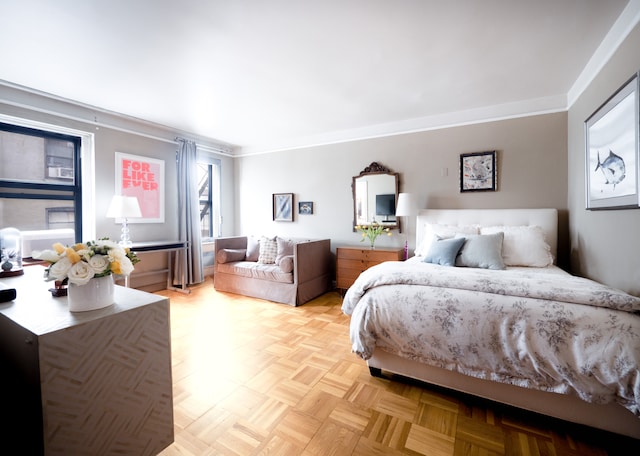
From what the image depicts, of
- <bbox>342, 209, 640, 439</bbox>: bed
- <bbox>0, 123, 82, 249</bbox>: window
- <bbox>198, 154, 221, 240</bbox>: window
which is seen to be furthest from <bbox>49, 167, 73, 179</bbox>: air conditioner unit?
<bbox>342, 209, 640, 439</bbox>: bed

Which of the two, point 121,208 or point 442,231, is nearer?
point 442,231

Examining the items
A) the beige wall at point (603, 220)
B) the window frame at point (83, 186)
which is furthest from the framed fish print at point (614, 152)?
the window frame at point (83, 186)

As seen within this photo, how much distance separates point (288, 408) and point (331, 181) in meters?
3.40

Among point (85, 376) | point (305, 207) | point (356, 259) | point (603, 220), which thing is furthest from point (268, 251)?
point (603, 220)

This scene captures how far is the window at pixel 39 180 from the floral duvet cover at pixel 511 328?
12.5 feet

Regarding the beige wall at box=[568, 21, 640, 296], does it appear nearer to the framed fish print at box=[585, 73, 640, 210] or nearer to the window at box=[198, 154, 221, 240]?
the framed fish print at box=[585, 73, 640, 210]

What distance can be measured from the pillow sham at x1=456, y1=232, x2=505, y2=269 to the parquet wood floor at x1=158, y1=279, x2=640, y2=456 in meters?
1.20

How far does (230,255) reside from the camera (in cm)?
428

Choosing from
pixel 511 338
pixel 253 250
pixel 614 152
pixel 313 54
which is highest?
pixel 313 54

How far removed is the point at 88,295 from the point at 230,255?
3.14 meters

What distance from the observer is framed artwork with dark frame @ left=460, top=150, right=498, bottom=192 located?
3475mm

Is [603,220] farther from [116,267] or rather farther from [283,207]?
[283,207]

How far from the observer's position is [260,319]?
3166 millimetres

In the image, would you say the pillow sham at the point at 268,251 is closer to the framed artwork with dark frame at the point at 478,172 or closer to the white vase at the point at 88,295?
the framed artwork with dark frame at the point at 478,172
